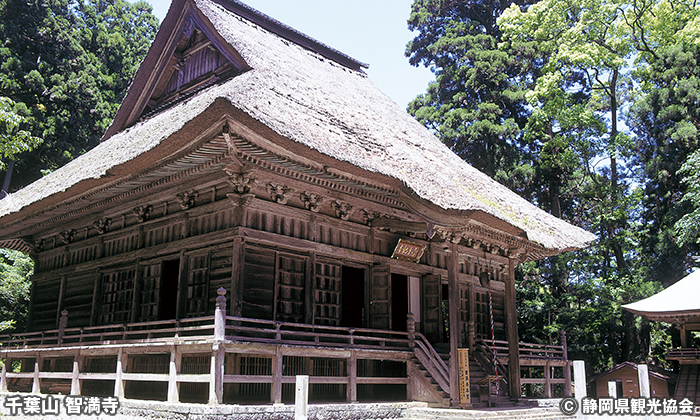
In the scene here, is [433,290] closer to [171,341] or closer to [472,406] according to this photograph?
[472,406]

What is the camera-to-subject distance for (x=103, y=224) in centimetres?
1348

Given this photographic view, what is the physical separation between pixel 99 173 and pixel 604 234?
23126 mm

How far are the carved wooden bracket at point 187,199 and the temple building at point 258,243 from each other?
0.09ft

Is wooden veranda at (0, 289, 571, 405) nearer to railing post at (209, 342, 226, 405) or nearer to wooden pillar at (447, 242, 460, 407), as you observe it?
railing post at (209, 342, 226, 405)

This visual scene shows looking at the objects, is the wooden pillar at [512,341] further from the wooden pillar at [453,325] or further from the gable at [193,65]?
the gable at [193,65]

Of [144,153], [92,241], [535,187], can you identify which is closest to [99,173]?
[144,153]

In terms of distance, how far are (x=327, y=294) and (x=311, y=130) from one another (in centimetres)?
385

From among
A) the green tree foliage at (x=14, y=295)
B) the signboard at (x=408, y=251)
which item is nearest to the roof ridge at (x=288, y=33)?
the signboard at (x=408, y=251)

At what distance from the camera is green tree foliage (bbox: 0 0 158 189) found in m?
28.9

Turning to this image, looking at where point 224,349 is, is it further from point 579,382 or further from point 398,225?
point 398,225

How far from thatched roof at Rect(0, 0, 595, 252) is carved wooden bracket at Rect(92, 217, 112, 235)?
1348 millimetres

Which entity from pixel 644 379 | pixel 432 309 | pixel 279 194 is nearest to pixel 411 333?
pixel 432 309

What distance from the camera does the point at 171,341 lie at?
8.85 meters

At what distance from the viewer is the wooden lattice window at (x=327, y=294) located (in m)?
11.4
